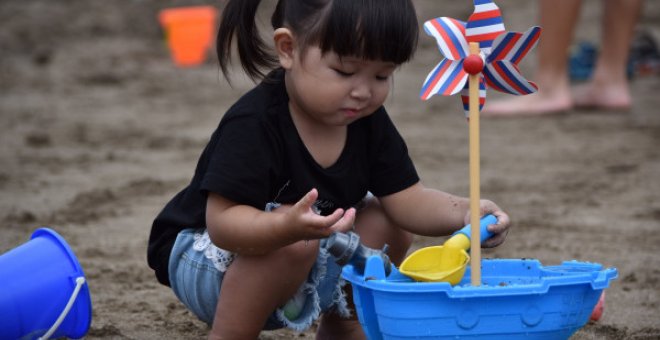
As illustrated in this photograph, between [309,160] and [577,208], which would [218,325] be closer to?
[309,160]

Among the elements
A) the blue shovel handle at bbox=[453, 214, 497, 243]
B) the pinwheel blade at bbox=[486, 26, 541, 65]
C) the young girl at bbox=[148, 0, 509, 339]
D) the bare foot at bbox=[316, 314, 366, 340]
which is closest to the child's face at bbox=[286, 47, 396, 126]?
the young girl at bbox=[148, 0, 509, 339]

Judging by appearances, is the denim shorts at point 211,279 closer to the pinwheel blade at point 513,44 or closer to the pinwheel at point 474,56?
the pinwheel at point 474,56

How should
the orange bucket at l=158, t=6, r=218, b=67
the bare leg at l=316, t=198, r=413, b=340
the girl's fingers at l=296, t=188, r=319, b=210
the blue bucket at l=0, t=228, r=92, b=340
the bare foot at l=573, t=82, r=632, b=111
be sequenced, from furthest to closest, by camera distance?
the orange bucket at l=158, t=6, r=218, b=67, the bare foot at l=573, t=82, r=632, b=111, the bare leg at l=316, t=198, r=413, b=340, the blue bucket at l=0, t=228, r=92, b=340, the girl's fingers at l=296, t=188, r=319, b=210

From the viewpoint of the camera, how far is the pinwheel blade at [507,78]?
2.13 meters

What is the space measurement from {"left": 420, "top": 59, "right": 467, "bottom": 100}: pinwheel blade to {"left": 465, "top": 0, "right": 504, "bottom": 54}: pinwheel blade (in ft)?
0.19

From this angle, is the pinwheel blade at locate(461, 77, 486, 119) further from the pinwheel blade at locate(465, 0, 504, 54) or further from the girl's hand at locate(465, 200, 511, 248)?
the girl's hand at locate(465, 200, 511, 248)

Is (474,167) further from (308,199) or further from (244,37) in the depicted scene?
(244,37)

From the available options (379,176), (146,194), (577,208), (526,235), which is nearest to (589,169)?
(577,208)

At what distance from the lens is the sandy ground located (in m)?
3.01

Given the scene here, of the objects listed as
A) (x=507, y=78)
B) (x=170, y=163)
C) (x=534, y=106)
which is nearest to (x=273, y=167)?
(x=507, y=78)

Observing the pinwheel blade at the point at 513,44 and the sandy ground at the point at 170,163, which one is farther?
the sandy ground at the point at 170,163

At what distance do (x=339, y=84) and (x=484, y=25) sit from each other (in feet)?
1.06

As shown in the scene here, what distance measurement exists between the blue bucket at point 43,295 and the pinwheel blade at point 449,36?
0.94 meters

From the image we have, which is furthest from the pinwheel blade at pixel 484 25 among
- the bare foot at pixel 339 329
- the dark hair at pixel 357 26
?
the bare foot at pixel 339 329
